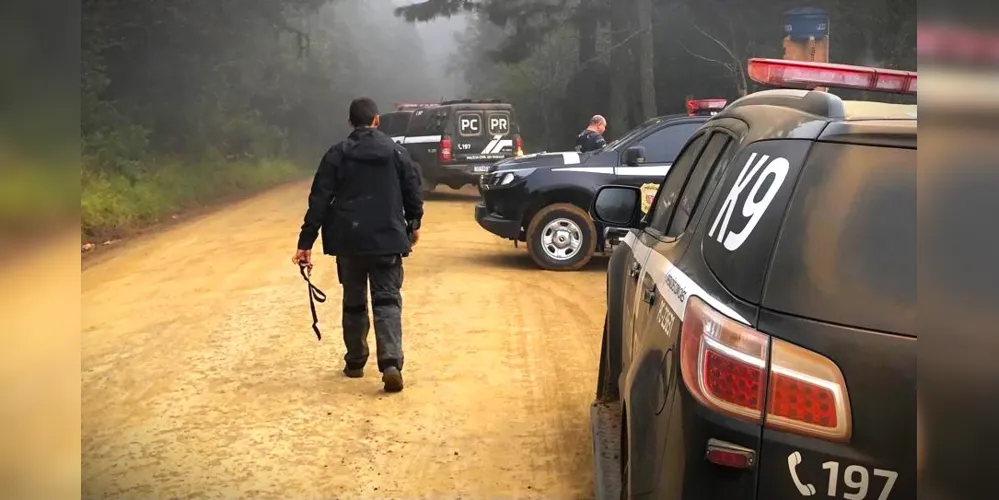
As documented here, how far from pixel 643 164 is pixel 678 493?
8.56 metres

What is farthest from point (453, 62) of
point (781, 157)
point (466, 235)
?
point (781, 157)

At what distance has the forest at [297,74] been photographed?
56.5 ft

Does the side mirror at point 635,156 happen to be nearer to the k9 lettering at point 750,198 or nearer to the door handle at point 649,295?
the door handle at point 649,295

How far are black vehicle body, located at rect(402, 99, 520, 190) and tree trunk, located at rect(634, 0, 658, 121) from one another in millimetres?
3016

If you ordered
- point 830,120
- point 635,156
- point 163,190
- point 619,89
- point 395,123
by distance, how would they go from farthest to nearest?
1. point 619,89
2. point 395,123
3. point 163,190
4. point 635,156
5. point 830,120

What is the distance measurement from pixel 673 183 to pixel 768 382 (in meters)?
2.33

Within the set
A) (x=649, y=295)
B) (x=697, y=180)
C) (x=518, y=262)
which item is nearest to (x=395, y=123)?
(x=518, y=262)

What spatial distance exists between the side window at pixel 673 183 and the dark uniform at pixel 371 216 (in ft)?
6.57

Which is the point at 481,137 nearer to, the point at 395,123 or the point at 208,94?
the point at 395,123

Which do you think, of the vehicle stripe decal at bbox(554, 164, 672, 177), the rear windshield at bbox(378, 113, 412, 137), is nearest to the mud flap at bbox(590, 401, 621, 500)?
the vehicle stripe decal at bbox(554, 164, 672, 177)

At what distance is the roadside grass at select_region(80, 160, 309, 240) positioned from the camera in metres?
15.6

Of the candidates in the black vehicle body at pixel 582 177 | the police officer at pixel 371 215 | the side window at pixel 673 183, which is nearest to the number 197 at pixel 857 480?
the side window at pixel 673 183

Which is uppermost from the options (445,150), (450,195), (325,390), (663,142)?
(663,142)

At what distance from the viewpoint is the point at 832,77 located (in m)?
5.15
